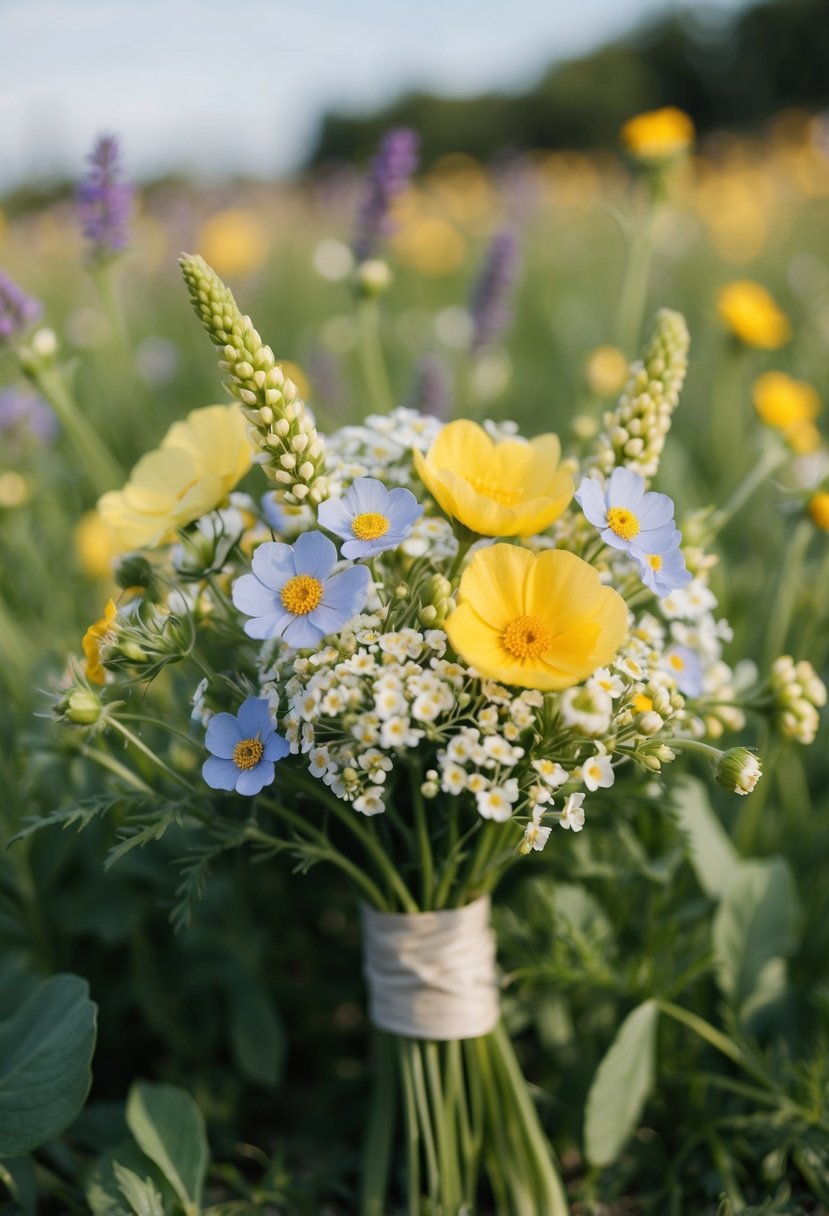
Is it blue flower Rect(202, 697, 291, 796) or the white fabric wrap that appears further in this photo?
the white fabric wrap

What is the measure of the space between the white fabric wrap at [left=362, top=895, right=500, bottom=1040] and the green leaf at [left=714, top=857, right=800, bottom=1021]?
13.0 inches

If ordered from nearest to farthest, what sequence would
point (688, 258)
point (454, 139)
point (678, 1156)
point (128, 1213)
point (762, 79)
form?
1. point (128, 1213)
2. point (678, 1156)
3. point (688, 258)
4. point (762, 79)
5. point (454, 139)

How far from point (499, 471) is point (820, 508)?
51 centimetres

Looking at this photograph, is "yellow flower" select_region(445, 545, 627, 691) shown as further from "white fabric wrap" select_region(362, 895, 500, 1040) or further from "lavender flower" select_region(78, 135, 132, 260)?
"lavender flower" select_region(78, 135, 132, 260)

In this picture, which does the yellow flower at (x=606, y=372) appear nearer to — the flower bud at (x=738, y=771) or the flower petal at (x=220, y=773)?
the flower bud at (x=738, y=771)

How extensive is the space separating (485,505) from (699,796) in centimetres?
61

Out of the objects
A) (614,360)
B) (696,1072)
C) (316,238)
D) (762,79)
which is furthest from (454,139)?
(696,1072)

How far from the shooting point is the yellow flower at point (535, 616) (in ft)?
2.29

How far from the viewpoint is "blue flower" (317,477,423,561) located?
730 millimetres

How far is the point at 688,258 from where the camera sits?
15.0ft

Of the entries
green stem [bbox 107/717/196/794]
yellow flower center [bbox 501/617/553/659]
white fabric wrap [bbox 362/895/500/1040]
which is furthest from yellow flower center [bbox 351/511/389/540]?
white fabric wrap [bbox 362/895/500/1040]

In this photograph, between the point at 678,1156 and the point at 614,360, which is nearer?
the point at 678,1156

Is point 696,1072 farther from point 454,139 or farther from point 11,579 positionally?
point 454,139

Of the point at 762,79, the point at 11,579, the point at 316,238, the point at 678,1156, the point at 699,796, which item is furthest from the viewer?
the point at 762,79
